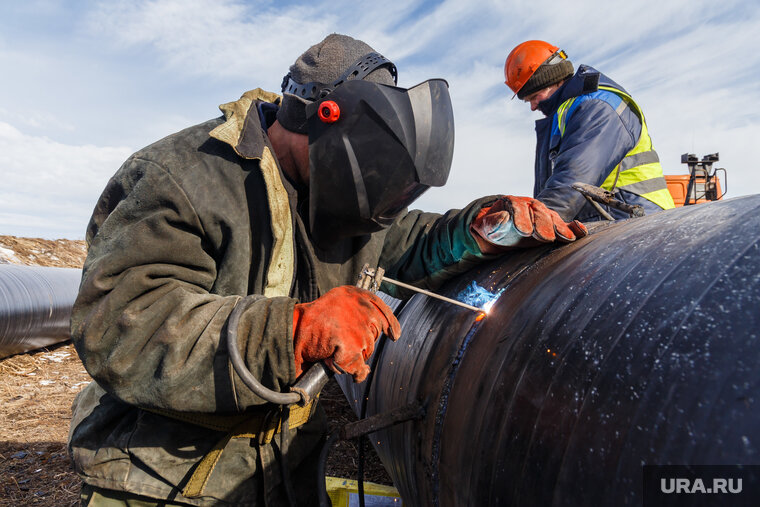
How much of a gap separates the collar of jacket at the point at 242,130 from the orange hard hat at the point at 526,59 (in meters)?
2.86

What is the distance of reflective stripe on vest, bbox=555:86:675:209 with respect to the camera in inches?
137

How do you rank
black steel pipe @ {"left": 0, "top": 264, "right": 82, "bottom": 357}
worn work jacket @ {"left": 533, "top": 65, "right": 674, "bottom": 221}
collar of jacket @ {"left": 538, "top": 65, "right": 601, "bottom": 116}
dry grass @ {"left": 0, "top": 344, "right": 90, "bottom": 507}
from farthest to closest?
1. black steel pipe @ {"left": 0, "top": 264, "right": 82, "bottom": 357}
2. collar of jacket @ {"left": 538, "top": 65, "right": 601, "bottom": 116}
3. dry grass @ {"left": 0, "top": 344, "right": 90, "bottom": 507}
4. worn work jacket @ {"left": 533, "top": 65, "right": 674, "bottom": 221}

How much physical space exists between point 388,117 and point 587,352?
1021 millimetres

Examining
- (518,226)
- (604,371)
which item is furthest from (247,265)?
(604,371)

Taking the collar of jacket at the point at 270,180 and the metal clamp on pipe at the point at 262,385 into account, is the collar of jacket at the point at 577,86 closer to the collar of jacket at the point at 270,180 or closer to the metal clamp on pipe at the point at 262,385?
the collar of jacket at the point at 270,180

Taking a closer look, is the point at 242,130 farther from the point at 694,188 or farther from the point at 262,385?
the point at 694,188

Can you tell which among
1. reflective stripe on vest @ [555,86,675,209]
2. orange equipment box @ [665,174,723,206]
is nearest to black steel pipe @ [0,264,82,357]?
reflective stripe on vest @ [555,86,675,209]

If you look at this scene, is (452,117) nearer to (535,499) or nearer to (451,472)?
(451,472)

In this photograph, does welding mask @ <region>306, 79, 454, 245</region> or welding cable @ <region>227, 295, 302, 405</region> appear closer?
welding cable @ <region>227, 295, 302, 405</region>

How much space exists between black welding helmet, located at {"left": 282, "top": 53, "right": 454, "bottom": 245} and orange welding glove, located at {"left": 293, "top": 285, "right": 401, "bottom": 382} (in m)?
0.41

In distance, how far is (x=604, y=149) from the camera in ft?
11.1

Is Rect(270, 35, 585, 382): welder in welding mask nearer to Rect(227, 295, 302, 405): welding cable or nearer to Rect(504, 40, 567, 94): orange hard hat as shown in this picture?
Rect(227, 295, 302, 405): welding cable

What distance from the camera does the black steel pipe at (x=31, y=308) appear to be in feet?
21.3

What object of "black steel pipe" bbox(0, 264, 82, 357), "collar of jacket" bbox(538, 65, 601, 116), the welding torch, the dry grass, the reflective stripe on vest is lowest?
the dry grass
